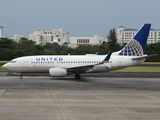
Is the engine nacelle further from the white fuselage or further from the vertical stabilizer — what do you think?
the vertical stabilizer

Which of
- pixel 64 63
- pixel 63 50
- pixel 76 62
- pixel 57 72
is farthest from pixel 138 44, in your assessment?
pixel 63 50

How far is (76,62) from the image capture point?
34969 millimetres

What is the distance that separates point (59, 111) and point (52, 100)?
3.70 m

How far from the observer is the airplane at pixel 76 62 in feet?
110

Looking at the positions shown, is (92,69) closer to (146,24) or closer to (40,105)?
(146,24)

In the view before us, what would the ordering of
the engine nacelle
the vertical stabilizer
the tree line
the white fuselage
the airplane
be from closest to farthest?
the engine nacelle, the airplane, the white fuselage, the vertical stabilizer, the tree line

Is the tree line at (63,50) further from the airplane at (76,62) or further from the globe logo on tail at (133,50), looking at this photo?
the airplane at (76,62)

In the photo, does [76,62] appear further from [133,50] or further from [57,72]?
[133,50]

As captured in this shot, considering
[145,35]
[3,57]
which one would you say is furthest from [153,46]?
[145,35]

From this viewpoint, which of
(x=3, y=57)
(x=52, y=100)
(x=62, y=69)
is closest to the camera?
(x=52, y=100)

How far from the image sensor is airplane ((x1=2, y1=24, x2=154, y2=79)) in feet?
110

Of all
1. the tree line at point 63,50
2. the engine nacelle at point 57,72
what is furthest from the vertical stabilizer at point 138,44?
the tree line at point 63,50

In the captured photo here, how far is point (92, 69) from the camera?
34031mm

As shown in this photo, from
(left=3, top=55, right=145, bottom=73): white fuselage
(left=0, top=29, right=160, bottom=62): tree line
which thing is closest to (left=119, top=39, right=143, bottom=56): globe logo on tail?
(left=3, top=55, right=145, bottom=73): white fuselage
